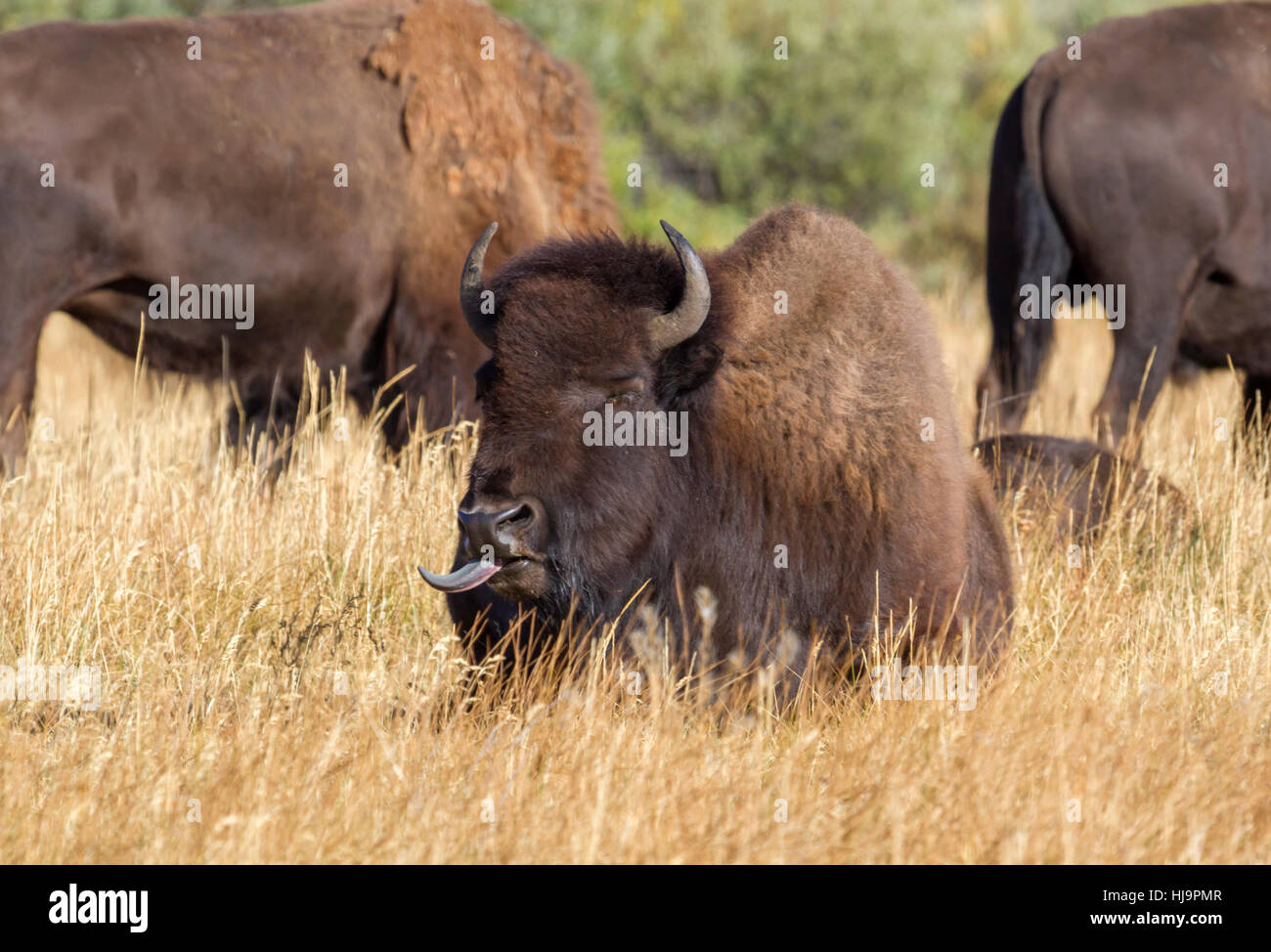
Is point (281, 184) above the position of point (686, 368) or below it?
above

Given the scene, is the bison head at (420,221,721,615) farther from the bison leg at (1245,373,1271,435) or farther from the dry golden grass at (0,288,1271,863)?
the bison leg at (1245,373,1271,435)

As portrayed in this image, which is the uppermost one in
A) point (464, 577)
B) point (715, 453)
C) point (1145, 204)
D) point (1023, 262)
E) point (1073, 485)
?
point (1145, 204)

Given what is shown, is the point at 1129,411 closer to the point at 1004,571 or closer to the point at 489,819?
the point at 1004,571

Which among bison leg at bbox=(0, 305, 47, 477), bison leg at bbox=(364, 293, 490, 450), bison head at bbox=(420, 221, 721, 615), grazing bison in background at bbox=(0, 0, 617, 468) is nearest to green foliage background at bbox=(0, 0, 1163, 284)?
grazing bison in background at bbox=(0, 0, 617, 468)

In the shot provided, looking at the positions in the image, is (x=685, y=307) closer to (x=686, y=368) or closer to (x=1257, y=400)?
(x=686, y=368)

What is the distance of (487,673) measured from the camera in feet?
15.3

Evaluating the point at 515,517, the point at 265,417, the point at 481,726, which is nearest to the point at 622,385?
the point at 515,517

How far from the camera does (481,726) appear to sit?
175 inches

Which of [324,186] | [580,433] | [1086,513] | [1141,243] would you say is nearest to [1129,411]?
[1141,243]

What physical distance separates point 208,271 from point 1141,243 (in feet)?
15.7

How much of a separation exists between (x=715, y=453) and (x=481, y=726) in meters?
1.05

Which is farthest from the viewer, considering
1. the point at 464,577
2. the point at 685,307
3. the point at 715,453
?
the point at 715,453

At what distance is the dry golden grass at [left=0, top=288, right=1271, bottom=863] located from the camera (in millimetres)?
3643

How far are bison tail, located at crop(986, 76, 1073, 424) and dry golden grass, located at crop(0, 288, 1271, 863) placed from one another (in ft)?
7.26
